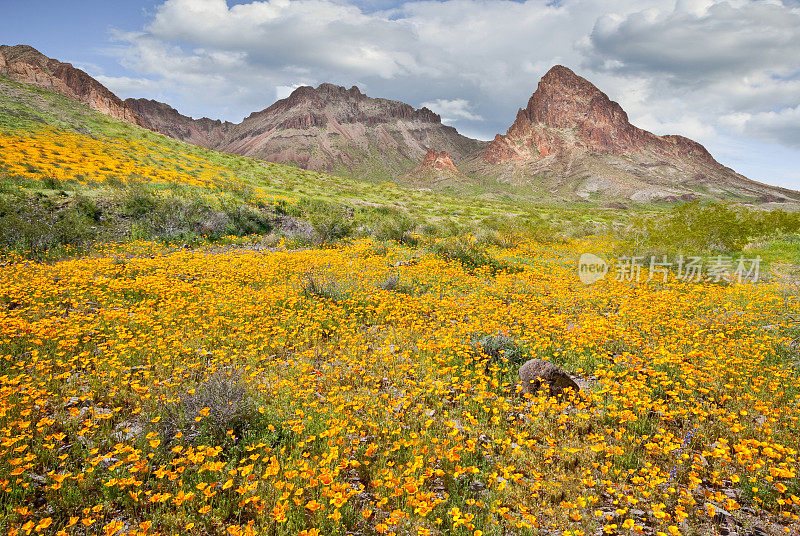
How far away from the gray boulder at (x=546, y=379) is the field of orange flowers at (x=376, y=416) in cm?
28

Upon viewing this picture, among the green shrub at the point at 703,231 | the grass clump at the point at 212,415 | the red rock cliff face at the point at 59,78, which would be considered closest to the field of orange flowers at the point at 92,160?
the grass clump at the point at 212,415

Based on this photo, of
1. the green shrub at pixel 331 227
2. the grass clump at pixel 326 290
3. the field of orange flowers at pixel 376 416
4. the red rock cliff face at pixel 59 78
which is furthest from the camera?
the red rock cliff face at pixel 59 78

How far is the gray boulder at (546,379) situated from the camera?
5.79 metres

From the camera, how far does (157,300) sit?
9.45 m

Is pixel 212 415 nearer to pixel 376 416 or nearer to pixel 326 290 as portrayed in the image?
pixel 376 416

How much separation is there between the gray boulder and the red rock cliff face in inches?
5123

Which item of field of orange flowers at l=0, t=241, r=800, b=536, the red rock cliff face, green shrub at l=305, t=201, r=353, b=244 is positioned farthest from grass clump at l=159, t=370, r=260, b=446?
the red rock cliff face

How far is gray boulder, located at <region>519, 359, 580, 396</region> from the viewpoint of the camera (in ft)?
19.0

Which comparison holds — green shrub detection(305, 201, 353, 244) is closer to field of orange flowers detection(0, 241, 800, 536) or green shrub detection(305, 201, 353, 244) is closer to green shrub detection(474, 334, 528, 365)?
field of orange flowers detection(0, 241, 800, 536)

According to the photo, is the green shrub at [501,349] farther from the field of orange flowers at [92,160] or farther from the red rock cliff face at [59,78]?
the red rock cliff face at [59,78]

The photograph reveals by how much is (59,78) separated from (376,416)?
19601cm

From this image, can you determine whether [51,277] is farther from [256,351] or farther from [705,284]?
[705,284]

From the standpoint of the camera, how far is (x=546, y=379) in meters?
5.83

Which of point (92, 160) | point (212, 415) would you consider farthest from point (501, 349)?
point (92, 160)
